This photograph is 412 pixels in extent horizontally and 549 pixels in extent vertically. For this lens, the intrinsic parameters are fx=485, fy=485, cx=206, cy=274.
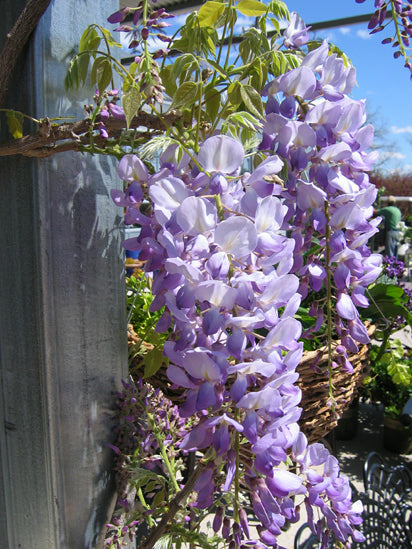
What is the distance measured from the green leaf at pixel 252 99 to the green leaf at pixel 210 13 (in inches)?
5.9

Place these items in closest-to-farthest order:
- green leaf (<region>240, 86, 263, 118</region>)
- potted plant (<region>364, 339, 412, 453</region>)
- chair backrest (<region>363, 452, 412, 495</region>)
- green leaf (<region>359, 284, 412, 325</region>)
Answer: green leaf (<region>240, 86, 263, 118</region>) < chair backrest (<region>363, 452, 412, 495</region>) < green leaf (<region>359, 284, 412, 325</region>) < potted plant (<region>364, 339, 412, 453</region>)

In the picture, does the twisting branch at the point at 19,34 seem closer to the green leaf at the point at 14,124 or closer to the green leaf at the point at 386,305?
the green leaf at the point at 14,124

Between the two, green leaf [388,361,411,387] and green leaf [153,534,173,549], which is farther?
green leaf [388,361,411,387]

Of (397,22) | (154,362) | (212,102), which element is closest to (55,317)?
(154,362)

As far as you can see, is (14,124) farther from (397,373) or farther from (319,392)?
(397,373)

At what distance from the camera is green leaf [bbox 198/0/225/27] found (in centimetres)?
62

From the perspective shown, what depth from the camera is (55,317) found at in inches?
27.0

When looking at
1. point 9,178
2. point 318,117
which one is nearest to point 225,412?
point 318,117

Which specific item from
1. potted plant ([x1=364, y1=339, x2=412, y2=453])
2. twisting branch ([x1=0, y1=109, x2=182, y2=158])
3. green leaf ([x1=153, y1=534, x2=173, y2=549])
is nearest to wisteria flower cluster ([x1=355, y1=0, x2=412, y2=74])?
twisting branch ([x1=0, y1=109, x2=182, y2=158])

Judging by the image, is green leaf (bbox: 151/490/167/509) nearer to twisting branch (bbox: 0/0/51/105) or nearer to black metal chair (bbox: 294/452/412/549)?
black metal chair (bbox: 294/452/412/549)

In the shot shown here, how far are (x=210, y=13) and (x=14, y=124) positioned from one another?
292mm

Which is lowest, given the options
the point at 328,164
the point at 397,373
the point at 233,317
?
the point at 397,373

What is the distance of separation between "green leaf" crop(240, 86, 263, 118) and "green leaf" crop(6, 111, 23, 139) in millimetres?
302

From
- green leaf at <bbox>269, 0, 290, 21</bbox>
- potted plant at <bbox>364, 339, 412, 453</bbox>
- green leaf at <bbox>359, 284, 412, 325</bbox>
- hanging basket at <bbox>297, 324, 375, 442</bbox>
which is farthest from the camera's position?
potted plant at <bbox>364, 339, 412, 453</bbox>
